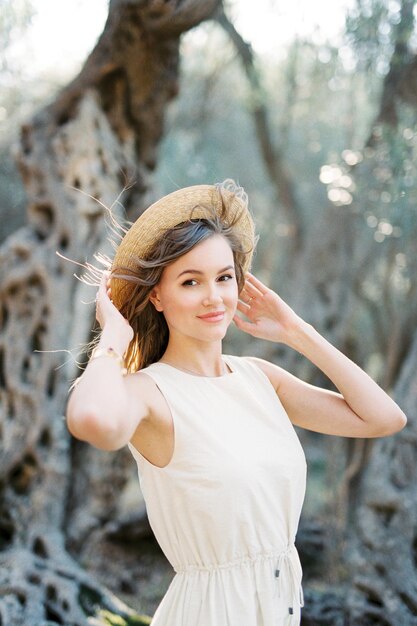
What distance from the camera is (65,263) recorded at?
5.41m

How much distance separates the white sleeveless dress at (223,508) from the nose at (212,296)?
227 millimetres

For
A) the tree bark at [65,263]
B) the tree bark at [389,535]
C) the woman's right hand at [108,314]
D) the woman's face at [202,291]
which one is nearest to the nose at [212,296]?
the woman's face at [202,291]

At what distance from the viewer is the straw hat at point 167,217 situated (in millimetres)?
2408

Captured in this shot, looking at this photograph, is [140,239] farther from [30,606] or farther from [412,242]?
[412,242]

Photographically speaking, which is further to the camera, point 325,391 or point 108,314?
point 325,391

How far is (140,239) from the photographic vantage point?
7.94 ft

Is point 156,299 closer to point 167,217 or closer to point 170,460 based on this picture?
point 167,217

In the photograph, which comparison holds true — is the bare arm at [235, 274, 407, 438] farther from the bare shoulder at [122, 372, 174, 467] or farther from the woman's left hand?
the bare shoulder at [122, 372, 174, 467]

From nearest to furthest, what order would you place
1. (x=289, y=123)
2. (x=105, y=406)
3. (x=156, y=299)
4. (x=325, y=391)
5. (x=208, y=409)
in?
1. (x=105, y=406)
2. (x=208, y=409)
3. (x=156, y=299)
4. (x=325, y=391)
5. (x=289, y=123)

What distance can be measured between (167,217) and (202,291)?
0.80ft

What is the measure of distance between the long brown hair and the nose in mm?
126

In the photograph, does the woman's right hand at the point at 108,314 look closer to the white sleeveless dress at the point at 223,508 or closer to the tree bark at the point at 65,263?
Result: the white sleeveless dress at the point at 223,508

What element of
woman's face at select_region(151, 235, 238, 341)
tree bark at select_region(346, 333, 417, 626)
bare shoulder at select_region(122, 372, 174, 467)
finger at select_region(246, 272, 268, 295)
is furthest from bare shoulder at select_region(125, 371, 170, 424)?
tree bark at select_region(346, 333, 417, 626)

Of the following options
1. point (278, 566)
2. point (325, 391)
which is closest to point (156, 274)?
point (325, 391)
